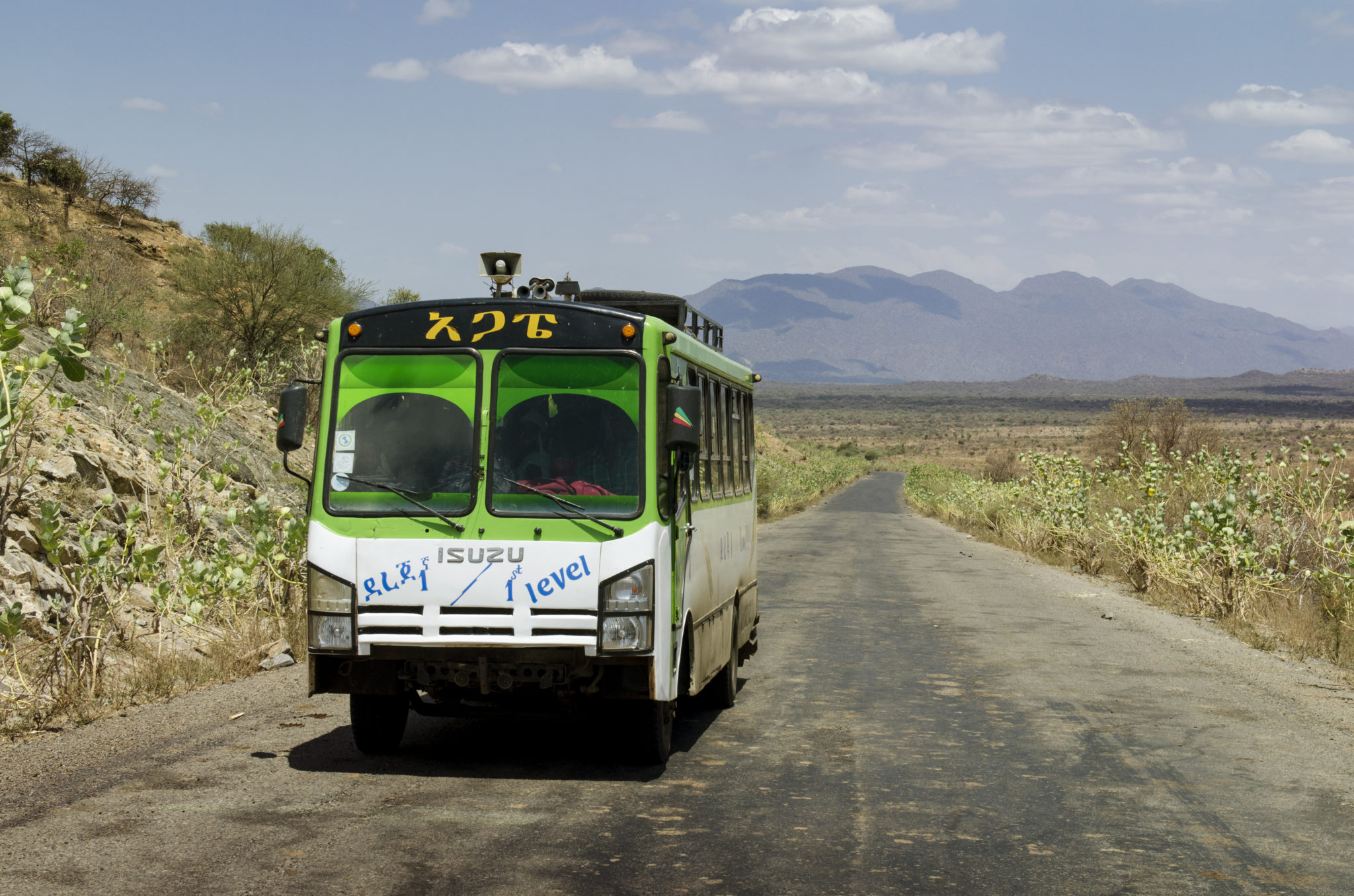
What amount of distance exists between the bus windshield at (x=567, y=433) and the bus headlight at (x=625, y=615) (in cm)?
45

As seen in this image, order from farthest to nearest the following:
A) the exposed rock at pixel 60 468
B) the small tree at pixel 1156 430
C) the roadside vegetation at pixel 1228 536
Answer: the small tree at pixel 1156 430, the roadside vegetation at pixel 1228 536, the exposed rock at pixel 60 468

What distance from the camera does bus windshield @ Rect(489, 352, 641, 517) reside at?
23.7ft

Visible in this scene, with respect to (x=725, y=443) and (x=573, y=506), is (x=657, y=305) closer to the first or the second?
(x=725, y=443)

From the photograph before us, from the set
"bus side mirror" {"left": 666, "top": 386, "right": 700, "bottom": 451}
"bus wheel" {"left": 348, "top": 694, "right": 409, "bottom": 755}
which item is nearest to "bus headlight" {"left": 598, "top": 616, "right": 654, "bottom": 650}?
"bus side mirror" {"left": 666, "top": 386, "right": 700, "bottom": 451}

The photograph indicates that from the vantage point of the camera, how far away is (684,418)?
706 centimetres

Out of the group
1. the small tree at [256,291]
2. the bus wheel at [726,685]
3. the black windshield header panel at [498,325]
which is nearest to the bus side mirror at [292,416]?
the black windshield header panel at [498,325]

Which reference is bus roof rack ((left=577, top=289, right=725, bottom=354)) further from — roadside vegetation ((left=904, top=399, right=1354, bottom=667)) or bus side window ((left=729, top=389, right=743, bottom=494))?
roadside vegetation ((left=904, top=399, right=1354, bottom=667))

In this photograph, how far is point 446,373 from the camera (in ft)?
24.4

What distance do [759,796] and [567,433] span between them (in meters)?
2.41

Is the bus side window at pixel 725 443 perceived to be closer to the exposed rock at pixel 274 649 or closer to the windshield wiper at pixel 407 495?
the windshield wiper at pixel 407 495

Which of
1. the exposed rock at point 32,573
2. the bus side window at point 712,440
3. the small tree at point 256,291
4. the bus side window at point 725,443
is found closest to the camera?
the bus side window at point 712,440

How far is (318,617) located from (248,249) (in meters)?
28.0

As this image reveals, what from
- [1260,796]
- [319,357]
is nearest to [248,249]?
[319,357]

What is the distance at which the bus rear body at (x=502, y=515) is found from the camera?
6.99 meters
